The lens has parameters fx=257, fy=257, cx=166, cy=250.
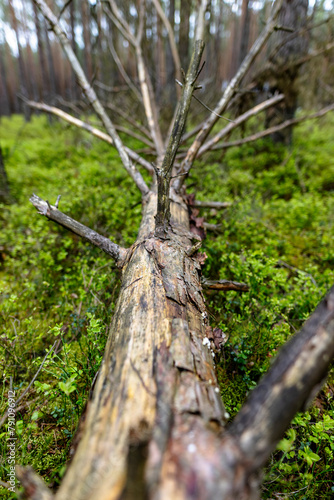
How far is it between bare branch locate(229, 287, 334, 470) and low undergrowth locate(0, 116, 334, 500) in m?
0.50

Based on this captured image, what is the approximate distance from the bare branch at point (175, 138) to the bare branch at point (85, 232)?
0.39m

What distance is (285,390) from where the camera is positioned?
896mm

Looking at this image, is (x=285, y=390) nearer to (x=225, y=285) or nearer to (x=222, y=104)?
(x=225, y=285)

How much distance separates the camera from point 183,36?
6855 millimetres

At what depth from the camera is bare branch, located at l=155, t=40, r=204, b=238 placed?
1896 mm

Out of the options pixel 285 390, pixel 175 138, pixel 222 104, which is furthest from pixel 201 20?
pixel 285 390

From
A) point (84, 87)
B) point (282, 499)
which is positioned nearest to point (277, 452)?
point (282, 499)

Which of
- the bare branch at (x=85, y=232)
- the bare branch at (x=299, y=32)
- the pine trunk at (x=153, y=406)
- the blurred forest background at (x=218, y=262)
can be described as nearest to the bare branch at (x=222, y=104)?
the blurred forest background at (x=218, y=262)

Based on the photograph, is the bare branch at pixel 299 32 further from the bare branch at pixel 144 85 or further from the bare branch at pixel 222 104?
the bare branch at pixel 144 85

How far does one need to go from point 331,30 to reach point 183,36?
3.57 m

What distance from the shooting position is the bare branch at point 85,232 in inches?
85.1

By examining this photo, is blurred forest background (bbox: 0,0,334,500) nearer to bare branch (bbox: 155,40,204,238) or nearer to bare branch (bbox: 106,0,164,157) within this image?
bare branch (bbox: 106,0,164,157)

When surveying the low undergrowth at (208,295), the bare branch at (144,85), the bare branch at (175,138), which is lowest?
the low undergrowth at (208,295)

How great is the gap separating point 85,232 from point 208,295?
4.45 feet
